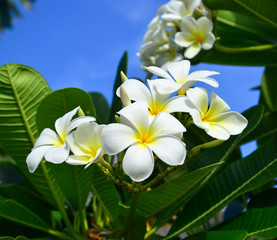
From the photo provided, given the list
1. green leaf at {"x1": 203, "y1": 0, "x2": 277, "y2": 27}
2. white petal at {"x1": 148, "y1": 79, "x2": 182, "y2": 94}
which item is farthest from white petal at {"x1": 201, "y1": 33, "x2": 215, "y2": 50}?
white petal at {"x1": 148, "y1": 79, "x2": 182, "y2": 94}

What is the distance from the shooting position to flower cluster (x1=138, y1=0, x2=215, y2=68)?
1.38 metres

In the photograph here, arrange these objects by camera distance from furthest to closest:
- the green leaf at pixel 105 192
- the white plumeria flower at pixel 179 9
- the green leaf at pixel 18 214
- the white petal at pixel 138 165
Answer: the white plumeria flower at pixel 179 9
the green leaf at pixel 105 192
the green leaf at pixel 18 214
the white petal at pixel 138 165

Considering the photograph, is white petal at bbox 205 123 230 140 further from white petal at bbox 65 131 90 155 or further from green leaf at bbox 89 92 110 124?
green leaf at bbox 89 92 110 124

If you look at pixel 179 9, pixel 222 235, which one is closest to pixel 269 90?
pixel 179 9

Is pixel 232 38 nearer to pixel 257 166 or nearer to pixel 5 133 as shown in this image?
pixel 257 166

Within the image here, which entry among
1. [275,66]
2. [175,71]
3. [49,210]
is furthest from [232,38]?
[49,210]

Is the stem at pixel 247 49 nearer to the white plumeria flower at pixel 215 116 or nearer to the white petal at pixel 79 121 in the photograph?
the white plumeria flower at pixel 215 116

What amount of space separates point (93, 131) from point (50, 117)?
0.26 meters

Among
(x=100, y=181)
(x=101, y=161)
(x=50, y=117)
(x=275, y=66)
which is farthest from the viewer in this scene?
(x=275, y=66)

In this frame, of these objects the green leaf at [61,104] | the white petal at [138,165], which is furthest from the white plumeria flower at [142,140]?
the green leaf at [61,104]

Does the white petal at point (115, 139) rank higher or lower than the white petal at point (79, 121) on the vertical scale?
lower

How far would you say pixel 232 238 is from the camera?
84cm

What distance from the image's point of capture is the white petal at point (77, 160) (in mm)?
708

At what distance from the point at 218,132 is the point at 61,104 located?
41 cm
